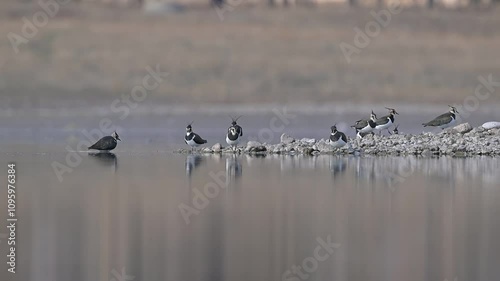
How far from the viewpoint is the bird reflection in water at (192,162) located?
1870cm

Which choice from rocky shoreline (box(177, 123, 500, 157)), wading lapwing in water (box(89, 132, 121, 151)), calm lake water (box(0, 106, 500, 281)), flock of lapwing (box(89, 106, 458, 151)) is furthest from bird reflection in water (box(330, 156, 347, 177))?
wading lapwing in water (box(89, 132, 121, 151))

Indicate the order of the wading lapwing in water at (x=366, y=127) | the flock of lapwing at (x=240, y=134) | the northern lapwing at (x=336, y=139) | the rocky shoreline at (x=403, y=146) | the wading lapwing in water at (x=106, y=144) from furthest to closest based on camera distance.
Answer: the wading lapwing in water at (x=366, y=127) < the wading lapwing in water at (x=106, y=144) < the rocky shoreline at (x=403, y=146) < the flock of lapwing at (x=240, y=134) < the northern lapwing at (x=336, y=139)

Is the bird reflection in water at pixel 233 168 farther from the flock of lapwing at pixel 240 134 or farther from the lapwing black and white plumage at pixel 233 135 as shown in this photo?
the flock of lapwing at pixel 240 134

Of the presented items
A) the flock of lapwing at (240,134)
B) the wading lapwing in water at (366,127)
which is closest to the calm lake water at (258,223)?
the flock of lapwing at (240,134)

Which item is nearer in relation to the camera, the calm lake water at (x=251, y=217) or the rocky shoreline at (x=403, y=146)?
the calm lake water at (x=251, y=217)

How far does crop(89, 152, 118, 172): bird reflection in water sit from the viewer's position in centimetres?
2023

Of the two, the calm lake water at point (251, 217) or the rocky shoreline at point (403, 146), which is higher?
the rocky shoreline at point (403, 146)

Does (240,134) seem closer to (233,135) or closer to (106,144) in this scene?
(233,135)

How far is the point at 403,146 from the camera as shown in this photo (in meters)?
22.4

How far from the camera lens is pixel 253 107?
33781mm

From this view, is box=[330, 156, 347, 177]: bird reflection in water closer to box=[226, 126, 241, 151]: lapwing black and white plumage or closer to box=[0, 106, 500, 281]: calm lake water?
box=[0, 106, 500, 281]: calm lake water

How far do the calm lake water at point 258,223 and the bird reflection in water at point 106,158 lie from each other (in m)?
0.92

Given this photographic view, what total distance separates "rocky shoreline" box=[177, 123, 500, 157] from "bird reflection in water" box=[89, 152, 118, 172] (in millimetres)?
1564

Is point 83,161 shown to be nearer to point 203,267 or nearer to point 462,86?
point 203,267
